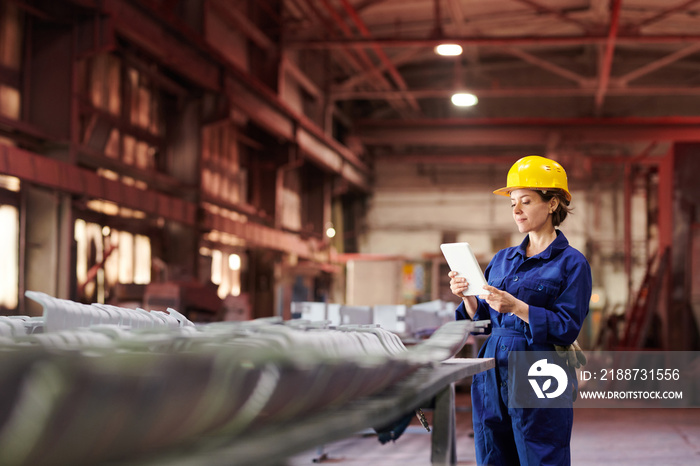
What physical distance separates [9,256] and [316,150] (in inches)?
355

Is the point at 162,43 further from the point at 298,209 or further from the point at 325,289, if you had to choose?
the point at 325,289

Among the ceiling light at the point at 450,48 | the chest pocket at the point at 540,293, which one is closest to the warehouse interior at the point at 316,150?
the ceiling light at the point at 450,48

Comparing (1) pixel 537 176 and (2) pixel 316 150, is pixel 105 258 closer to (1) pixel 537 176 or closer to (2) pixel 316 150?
(2) pixel 316 150

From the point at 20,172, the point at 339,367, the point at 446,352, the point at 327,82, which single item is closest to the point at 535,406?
the point at 446,352

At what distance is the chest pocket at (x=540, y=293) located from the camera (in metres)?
2.84

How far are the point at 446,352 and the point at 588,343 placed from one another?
16079 mm

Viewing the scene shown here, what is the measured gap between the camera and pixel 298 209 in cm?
1830

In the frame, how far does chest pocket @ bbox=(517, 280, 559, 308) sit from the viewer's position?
2844mm

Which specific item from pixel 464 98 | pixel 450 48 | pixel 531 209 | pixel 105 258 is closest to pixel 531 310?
pixel 531 209

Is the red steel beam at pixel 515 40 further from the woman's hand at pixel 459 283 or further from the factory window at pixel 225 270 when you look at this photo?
the woman's hand at pixel 459 283

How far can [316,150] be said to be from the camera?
1633 centimetres

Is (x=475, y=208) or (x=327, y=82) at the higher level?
(x=327, y=82)

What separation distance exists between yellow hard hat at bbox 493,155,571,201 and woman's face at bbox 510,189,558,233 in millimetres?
29

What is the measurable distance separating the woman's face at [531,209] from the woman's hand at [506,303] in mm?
314
